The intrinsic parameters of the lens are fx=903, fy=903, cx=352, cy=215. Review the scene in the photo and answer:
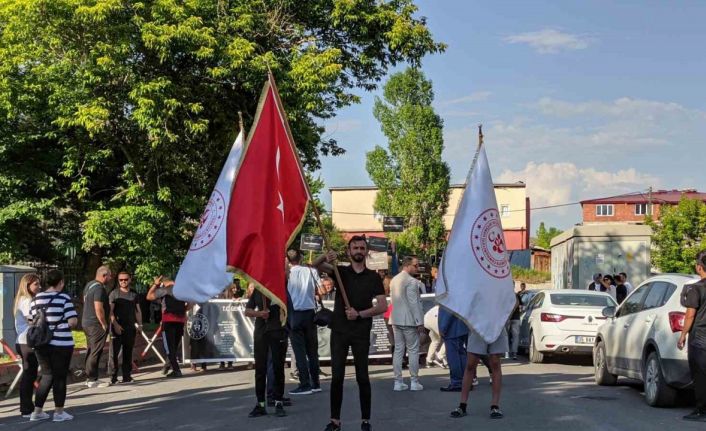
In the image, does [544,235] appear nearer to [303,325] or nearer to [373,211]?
[373,211]

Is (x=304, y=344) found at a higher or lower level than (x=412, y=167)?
lower

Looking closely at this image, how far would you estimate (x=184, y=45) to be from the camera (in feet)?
68.5

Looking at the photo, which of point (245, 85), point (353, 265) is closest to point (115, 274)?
point (245, 85)

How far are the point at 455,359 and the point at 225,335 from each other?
5.91 metres

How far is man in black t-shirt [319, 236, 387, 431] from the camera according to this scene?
27.8 ft

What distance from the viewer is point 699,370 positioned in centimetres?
952

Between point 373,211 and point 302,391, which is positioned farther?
point 373,211

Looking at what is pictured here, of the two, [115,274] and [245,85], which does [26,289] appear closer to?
[245,85]

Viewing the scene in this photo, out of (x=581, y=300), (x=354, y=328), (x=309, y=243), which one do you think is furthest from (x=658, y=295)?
(x=309, y=243)

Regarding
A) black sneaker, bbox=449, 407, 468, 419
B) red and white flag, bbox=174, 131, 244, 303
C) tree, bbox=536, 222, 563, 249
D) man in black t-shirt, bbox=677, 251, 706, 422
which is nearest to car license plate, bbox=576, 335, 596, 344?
man in black t-shirt, bbox=677, 251, 706, 422

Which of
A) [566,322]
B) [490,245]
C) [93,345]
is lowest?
[93,345]

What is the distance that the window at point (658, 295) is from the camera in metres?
10.9

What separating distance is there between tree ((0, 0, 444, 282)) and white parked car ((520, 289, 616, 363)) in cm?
771

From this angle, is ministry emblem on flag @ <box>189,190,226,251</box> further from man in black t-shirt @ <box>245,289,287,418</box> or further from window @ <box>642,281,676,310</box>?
window @ <box>642,281,676,310</box>
